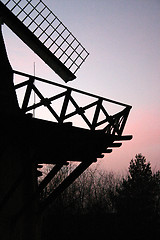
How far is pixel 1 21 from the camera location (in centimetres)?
909

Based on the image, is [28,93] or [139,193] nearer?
[28,93]

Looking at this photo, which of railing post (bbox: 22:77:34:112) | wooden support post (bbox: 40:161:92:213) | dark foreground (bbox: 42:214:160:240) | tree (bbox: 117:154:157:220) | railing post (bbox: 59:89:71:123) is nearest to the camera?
railing post (bbox: 22:77:34:112)

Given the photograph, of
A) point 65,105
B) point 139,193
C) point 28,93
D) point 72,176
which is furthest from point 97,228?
point 28,93

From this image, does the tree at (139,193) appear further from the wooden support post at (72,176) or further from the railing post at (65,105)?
the railing post at (65,105)

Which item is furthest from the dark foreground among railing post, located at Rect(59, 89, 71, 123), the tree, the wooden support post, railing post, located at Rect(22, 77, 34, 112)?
railing post, located at Rect(22, 77, 34, 112)

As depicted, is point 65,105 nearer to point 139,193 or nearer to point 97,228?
point 97,228

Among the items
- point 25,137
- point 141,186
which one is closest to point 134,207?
point 141,186

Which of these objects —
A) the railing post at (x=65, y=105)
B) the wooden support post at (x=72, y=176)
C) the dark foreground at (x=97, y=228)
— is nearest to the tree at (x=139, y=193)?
the dark foreground at (x=97, y=228)

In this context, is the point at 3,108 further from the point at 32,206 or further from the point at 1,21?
the point at 1,21

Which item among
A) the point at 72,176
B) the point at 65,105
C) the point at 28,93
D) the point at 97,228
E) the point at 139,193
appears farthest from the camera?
the point at 139,193

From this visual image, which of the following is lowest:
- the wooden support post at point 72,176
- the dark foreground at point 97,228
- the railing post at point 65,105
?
the dark foreground at point 97,228

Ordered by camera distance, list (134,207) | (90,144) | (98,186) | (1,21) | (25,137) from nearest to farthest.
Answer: (25,137) → (90,144) → (1,21) → (134,207) → (98,186)

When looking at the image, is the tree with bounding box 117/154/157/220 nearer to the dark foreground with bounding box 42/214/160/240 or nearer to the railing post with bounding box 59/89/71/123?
the dark foreground with bounding box 42/214/160/240

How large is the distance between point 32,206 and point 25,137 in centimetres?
224
